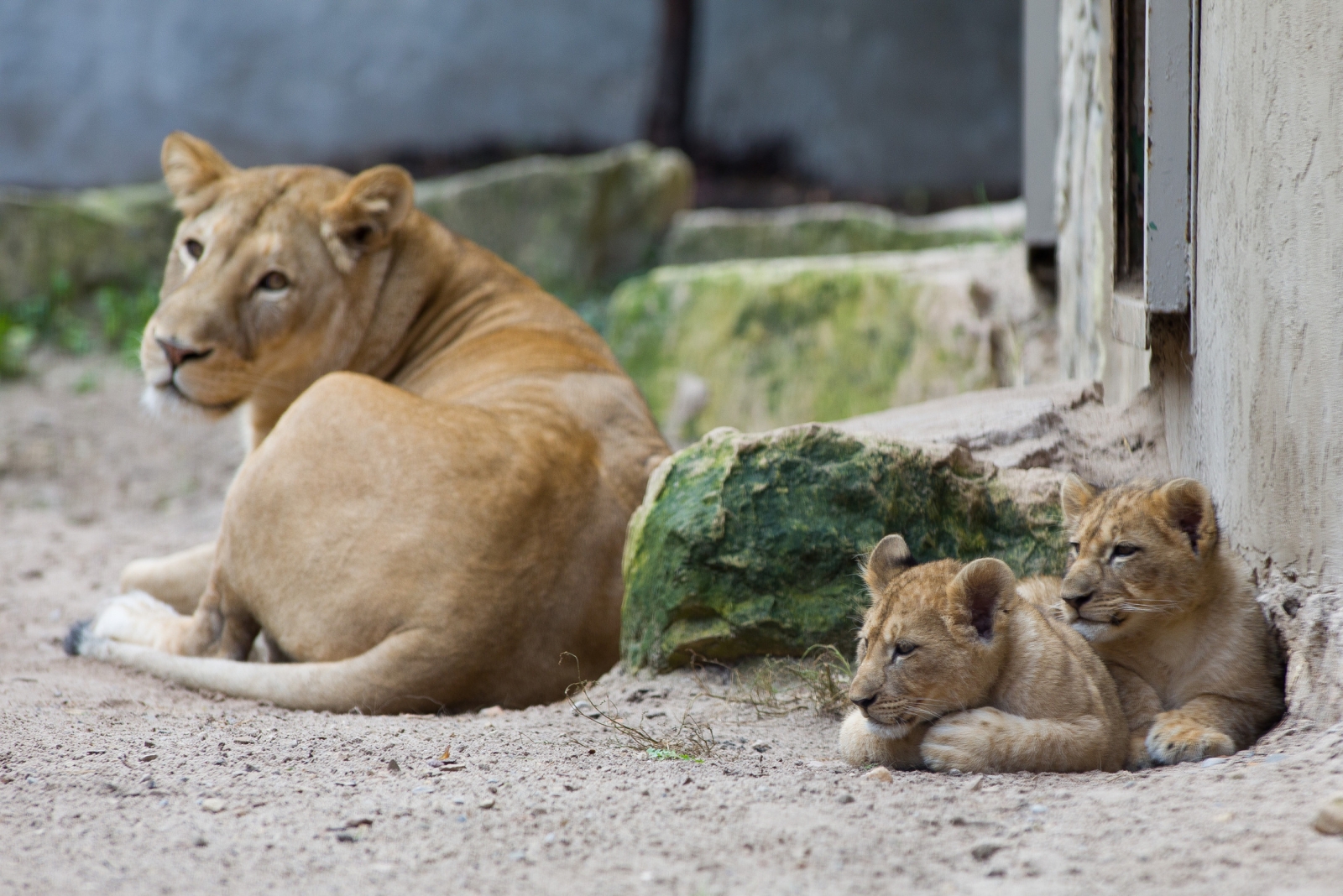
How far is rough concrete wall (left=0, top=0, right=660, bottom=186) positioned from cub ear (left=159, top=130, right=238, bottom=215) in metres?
6.90

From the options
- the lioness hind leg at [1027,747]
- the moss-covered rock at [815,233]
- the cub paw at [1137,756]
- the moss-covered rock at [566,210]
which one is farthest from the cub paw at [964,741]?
the moss-covered rock at [566,210]

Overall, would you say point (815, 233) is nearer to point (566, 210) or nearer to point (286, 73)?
point (566, 210)

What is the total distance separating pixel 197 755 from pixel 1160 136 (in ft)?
10.2

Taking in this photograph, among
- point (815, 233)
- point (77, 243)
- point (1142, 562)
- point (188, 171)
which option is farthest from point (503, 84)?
point (1142, 562)

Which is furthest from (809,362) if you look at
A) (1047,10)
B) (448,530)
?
(448,530)

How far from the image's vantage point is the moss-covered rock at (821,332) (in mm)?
7426

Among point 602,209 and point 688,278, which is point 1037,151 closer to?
point 688,278

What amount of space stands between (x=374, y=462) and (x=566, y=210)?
703cm

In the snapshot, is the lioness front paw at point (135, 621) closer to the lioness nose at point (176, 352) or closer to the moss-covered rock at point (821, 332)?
the lioness nose at point (176, 352)

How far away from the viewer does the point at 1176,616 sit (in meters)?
3.12

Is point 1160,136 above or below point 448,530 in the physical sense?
above

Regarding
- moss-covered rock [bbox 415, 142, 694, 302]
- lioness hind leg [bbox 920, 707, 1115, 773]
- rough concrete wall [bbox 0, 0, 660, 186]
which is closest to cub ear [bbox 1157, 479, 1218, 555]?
lioness hind leg [bbox 920, 707, 1115, 773]

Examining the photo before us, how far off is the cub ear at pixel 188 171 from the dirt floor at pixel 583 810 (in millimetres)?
2196

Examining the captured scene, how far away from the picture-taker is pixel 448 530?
13.1ft
